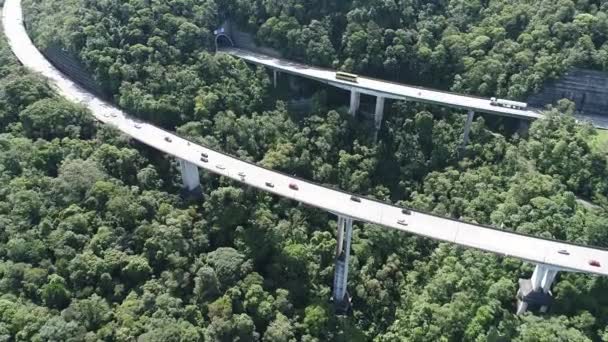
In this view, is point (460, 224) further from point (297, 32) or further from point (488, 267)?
point (297, 32)

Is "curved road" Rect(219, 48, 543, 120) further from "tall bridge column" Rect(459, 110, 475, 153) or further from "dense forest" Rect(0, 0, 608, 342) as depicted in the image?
"dense forest" Rect(0, 0, 608, 342)

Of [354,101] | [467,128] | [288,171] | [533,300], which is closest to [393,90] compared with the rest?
[354,101]

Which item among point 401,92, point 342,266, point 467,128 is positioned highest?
point 401,92

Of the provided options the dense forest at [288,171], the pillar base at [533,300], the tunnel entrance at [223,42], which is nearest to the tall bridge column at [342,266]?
the dense forest at [288,171]


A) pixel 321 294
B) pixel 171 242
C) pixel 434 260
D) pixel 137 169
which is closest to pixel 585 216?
pixel 434 260

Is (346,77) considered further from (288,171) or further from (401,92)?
(288,171)

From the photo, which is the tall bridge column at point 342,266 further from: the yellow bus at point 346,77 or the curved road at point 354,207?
the yellow bus at point 346,77
